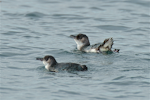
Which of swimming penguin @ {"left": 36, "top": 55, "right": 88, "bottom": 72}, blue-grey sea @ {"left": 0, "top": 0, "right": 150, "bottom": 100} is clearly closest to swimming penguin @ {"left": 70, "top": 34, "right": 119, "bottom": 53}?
blue-grey sea @ {"left": 0, "top": 0, "right": 150, "bottom": 100}

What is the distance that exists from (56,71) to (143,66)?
272 cm

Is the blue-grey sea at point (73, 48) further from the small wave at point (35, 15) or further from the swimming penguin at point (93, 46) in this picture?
the swimming penguin at point (93, 46)

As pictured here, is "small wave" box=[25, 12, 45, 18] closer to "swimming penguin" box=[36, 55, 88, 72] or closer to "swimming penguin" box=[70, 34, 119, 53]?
"swimming penguin" box=[70, 34, 119, 53]

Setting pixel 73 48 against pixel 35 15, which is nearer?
pixel 73 48

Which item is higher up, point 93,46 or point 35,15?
point 35,15

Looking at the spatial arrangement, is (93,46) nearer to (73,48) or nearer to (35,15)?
(73,48)

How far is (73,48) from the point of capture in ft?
53.7

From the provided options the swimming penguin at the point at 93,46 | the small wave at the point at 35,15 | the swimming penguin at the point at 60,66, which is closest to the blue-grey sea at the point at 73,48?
the small wave at the point at 35,15

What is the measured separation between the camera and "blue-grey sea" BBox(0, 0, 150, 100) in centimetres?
1072

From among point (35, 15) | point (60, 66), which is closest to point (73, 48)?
point (60, 66)

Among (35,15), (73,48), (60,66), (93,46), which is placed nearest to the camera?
(60,66)

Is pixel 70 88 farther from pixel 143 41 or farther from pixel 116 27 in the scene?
pixel 116 27

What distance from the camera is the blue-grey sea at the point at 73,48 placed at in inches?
422

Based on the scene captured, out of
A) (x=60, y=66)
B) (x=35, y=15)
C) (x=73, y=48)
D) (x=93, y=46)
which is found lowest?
(x=60, y=66)
